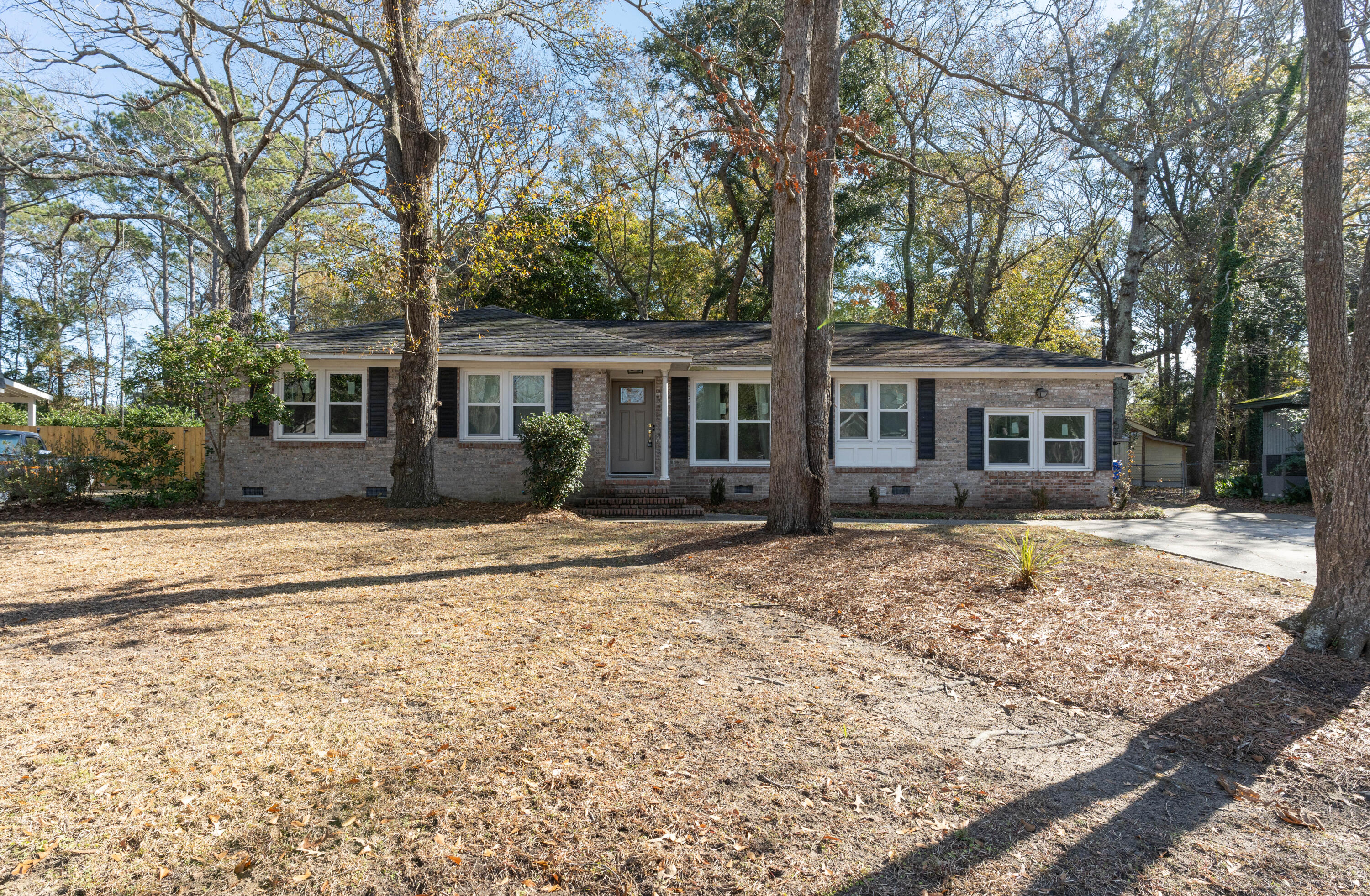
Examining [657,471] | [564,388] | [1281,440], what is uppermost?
[564,388]

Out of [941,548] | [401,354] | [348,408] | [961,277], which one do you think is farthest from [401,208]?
[961,277]

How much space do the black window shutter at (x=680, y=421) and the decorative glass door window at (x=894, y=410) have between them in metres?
4.15

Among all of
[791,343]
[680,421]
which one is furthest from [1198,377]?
[791,343]

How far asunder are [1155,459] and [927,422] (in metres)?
18.0

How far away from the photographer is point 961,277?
26219 mm

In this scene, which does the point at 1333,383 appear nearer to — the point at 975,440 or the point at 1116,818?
the point at 1116,818

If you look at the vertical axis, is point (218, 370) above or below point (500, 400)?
above

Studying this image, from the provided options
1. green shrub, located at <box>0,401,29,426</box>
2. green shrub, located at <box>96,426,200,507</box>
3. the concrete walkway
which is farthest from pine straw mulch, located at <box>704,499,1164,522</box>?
green shrub, located at <box>0,401,29,426</box>

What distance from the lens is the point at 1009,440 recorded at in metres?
14.7

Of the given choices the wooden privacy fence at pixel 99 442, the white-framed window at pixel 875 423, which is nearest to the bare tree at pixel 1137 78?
the white-framed window at pixel 875 423

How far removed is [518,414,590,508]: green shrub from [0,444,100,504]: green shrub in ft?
25.6

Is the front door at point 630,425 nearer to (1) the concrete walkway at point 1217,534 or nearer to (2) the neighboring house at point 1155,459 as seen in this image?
(1) the concrete walkway at point 1217,534

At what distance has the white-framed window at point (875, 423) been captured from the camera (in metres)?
14.7

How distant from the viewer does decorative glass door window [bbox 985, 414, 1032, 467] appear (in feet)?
48.3
